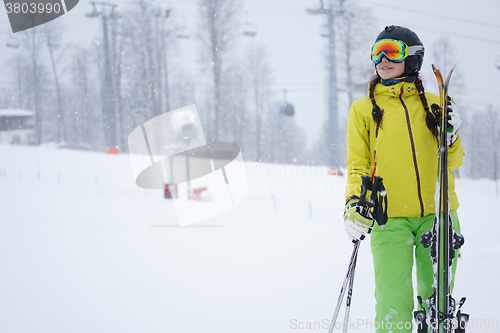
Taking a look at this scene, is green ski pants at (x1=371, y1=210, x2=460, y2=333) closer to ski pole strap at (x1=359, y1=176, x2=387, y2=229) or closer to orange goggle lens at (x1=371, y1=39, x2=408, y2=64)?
ski pole strap at (x1=359, y1=176, x2=387, y2=229)

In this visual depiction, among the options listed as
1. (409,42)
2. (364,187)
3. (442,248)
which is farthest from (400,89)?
(442,248)

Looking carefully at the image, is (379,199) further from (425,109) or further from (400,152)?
(425,109)

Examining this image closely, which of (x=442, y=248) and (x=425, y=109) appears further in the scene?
(x=425, y=109)

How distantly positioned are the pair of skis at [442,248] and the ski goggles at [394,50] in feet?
0.56

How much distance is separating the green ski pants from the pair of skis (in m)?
0.08

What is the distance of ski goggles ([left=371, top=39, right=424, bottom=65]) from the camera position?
186 centimetres

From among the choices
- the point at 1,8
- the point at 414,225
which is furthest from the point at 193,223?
the point at 1,8

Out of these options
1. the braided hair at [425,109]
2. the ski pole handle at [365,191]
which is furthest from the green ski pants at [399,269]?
the braided hair at [425,109]

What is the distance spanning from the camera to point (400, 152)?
5.97ft

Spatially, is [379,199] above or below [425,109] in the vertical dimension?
below

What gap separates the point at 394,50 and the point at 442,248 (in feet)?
3.10

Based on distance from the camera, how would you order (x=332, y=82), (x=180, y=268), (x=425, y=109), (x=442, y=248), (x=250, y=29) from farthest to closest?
(x=250, y=29), (x=332, y=82), (x=180, y=268), (x=425, y=109), (x=442, y=248)

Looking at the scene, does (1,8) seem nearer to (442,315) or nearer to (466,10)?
(466,10)

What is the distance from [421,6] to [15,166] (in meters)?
15.5
